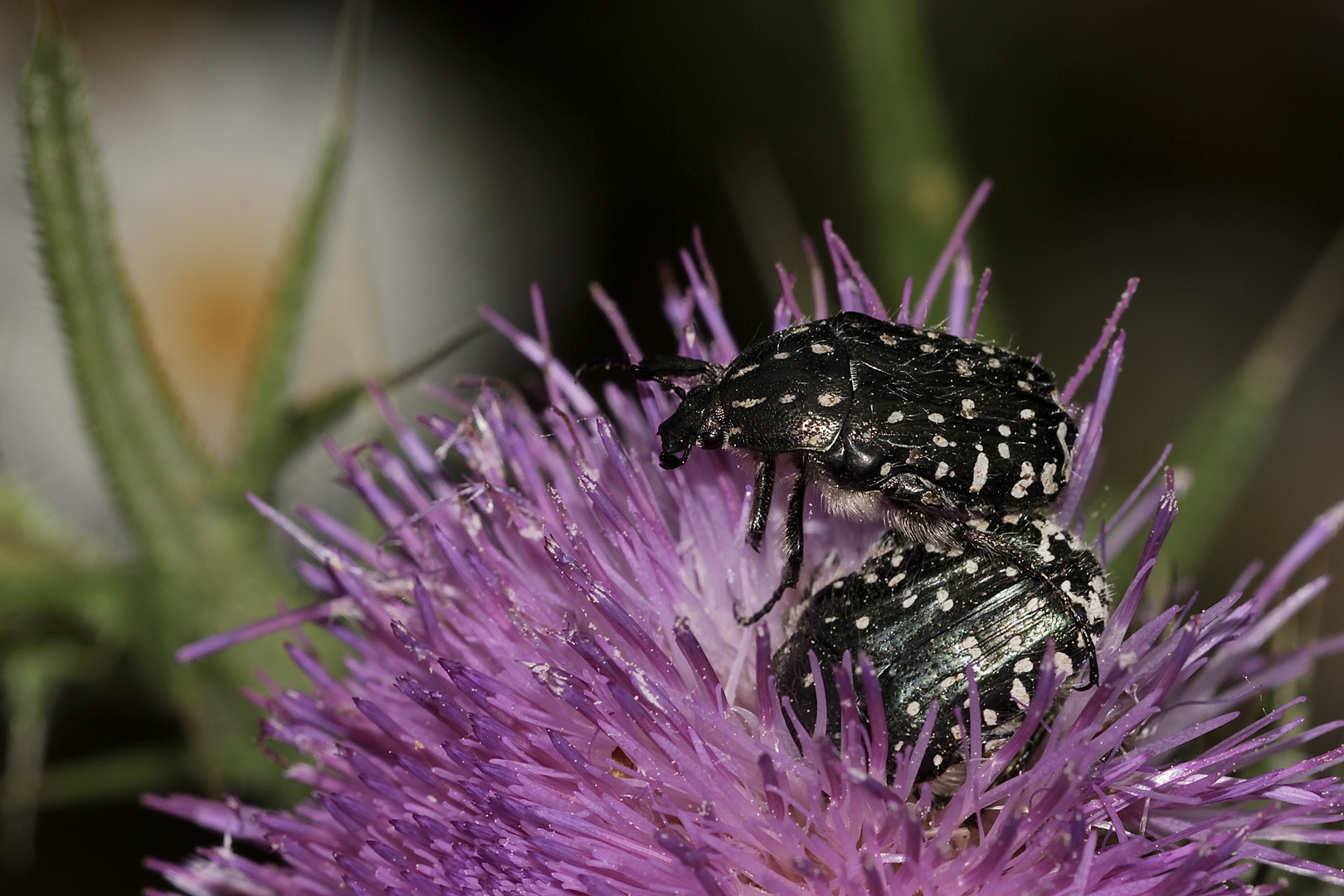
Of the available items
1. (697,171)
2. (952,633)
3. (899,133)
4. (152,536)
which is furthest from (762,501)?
(697,171)

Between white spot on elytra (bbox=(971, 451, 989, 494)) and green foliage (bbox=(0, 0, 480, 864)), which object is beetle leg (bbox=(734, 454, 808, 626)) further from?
green foliage (bbox=(0, 0, 480, 864))

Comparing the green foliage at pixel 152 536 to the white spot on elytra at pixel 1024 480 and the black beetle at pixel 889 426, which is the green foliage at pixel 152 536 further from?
the white spot on elytra at pixel 1024 480

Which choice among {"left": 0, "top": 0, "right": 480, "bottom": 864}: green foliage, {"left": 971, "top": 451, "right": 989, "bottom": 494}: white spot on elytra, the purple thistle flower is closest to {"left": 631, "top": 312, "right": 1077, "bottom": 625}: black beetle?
{"left": 971, "top": 451, "right": 989, "bottom": 494}: white spot on elytra

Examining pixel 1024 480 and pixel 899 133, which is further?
pixel 899 133

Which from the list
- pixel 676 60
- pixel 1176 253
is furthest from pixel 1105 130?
pixel 676 60

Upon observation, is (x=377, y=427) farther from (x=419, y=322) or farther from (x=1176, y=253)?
Answer: (x=1176, y=253)

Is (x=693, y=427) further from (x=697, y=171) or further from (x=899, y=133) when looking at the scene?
(x=697, y=171)
